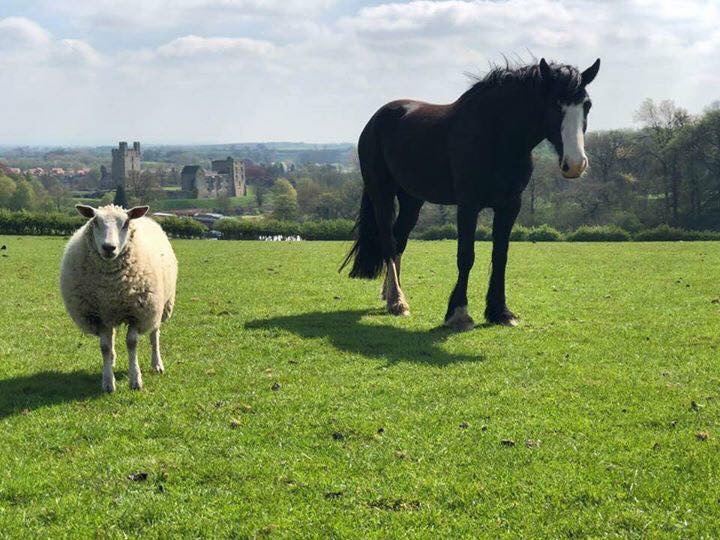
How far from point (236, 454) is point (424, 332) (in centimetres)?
554

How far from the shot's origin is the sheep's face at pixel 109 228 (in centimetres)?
764

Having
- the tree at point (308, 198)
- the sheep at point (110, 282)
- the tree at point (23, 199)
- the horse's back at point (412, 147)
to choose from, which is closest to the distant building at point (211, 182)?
the tree at point (308, 198)

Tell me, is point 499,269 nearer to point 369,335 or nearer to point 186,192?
point 369,335

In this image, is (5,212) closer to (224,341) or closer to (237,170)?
(224,341)

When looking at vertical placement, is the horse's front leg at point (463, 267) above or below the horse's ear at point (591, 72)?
below

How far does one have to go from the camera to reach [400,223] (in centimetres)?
1412

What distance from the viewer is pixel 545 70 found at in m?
9.69

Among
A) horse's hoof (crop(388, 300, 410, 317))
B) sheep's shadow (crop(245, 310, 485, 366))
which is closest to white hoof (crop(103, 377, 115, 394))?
sheep's shadow (crop(245, 310, 485, 366))

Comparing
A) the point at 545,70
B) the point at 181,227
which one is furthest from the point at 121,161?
the point at 545,70

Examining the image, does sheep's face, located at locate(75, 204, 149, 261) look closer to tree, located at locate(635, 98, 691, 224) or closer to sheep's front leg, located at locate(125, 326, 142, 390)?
sheep's front leg, located at locate(125, 326, 142, 390)

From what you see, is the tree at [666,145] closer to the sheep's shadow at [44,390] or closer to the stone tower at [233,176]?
the sheep's shadow at [44,390]

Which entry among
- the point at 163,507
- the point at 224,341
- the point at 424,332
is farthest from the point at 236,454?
the point at 424,332

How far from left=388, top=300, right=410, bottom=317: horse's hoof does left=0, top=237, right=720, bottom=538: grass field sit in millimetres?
230

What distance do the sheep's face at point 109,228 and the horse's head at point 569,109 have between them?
19.3 feet
